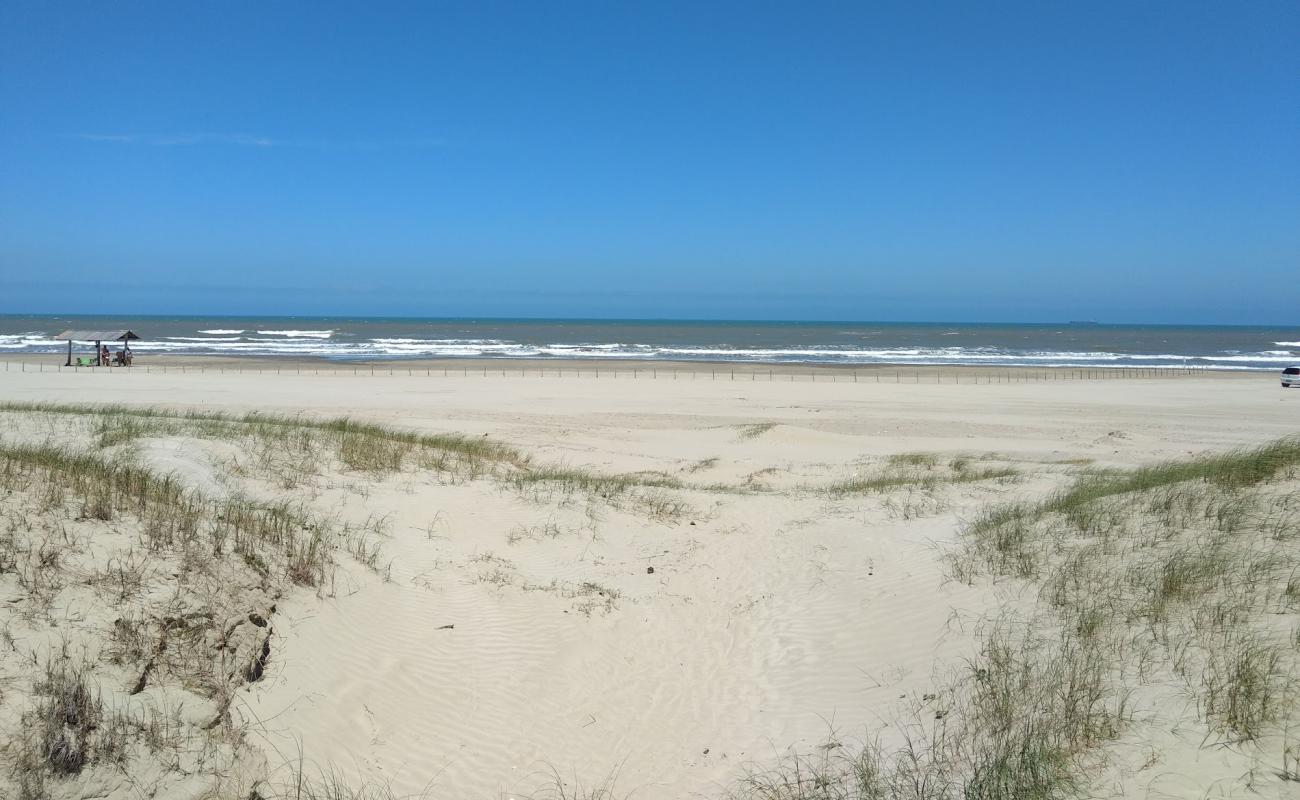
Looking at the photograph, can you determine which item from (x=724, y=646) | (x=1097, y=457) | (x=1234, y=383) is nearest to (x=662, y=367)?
(x=1234, y=383)

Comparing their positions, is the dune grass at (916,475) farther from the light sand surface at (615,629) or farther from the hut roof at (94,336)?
the hut roof at (94,336)

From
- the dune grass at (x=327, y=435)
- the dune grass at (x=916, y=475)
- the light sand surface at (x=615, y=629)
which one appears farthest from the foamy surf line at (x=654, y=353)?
the light sand surface at (x=615, y=629)

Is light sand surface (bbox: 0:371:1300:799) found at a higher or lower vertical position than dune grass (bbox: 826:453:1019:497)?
lower

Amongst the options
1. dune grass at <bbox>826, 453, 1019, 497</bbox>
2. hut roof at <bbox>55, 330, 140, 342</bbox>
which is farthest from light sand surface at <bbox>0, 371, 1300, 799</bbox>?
hut roof at <bbox>55, 330, 140, 342</bbox>

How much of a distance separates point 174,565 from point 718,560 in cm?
620

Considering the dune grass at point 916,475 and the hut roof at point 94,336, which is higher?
the hut roof at point 94,336

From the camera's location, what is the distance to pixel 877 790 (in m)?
4.57

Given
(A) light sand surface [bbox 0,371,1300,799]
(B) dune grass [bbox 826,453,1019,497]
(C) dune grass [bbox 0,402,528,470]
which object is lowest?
(A) light sand surface [bbox 0,371,1300,799]

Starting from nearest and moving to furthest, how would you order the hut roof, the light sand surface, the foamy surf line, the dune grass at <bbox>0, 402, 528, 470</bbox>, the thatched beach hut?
the light sand surface → the dune grass at <bbox>0, 402, 528, 470</bbox> → the hut roof → the thatched beach hut → the foamy surf line

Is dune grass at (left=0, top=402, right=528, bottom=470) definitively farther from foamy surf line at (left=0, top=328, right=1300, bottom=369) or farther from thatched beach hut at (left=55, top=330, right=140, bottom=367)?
foamy surf line at (left=0, top=328, right=1300, bottom=369)

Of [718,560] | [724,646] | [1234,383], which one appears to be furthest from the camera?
[1234,383]

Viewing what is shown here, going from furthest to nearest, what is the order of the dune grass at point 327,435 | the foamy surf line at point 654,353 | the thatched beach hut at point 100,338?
the foamy surf line at point 654,353 < the thatched beach hut at point 100,338 < the dune grass at point 327,435

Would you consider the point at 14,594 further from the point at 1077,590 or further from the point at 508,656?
the point at 1077,590

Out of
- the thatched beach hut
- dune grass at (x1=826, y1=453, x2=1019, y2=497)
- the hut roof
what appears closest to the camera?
dune grass at (x1=826, y1=453, x2=1019, y2=497)
